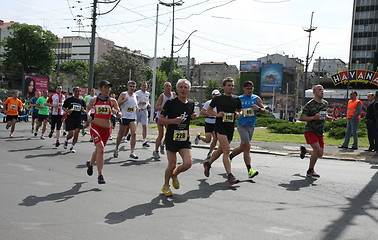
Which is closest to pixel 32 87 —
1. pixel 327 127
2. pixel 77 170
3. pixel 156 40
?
pixel 156 40

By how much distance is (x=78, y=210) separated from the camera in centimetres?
503

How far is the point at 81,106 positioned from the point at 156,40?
20938 mm

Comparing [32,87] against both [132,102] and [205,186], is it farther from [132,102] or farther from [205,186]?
[205,186]

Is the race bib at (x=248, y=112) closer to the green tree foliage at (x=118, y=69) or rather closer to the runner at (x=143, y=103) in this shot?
the runner at (x=143, y=103)

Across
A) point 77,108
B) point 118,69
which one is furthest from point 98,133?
point 118,69

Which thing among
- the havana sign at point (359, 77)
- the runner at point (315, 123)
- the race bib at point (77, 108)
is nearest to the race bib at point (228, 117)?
the runner at point (315, 123)

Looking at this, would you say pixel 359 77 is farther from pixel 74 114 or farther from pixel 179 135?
pixel 179 135

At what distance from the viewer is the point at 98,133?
685cm

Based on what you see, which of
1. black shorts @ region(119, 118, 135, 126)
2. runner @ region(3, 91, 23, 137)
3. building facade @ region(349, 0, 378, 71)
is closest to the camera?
black shorts @ region(119, 118, 135, 126)

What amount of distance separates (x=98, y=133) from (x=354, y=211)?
4.36 m

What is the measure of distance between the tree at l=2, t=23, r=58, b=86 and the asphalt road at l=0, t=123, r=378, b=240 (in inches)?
2751

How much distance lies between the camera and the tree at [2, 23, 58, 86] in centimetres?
7200

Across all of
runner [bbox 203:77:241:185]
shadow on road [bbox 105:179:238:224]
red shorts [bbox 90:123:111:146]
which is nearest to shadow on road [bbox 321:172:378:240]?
shadow on road [bbox 105:179:238:224]

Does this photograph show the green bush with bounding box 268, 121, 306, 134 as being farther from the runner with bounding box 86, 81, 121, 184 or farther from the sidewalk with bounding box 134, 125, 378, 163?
the runner with bounding box 86, 81, 121, 184
